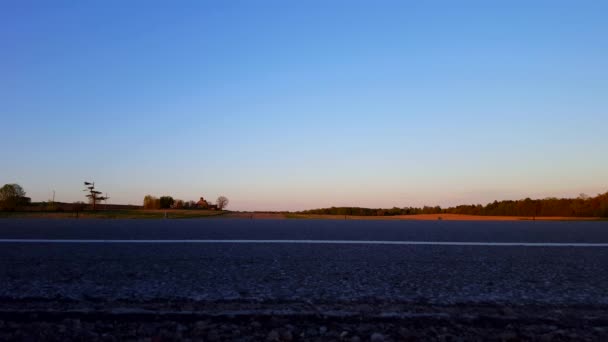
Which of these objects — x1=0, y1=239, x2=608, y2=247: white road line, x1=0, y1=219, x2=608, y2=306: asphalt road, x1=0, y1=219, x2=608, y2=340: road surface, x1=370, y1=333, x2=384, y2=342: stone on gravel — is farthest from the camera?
x1=0, y1=239, x2=608, y2=247: white road line

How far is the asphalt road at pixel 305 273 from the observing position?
2.28 m

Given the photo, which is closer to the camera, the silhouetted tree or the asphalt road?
the asphalt road

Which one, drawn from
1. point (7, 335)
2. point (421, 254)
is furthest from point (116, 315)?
point (421, 254)

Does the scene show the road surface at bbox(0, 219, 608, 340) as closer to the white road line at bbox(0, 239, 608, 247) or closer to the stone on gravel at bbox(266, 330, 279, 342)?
the white road line at bbox(0, 239, 608, 247)

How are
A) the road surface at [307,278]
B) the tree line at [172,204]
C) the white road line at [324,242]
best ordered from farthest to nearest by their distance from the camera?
the tree line at [172,204] → the white road line at [324,242] → the road surface at [307,278]

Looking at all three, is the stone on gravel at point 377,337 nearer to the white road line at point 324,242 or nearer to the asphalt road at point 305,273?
the asphalt road at point 305,273

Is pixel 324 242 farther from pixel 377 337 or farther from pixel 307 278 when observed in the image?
pixel 377 337

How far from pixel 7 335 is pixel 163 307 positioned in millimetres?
569

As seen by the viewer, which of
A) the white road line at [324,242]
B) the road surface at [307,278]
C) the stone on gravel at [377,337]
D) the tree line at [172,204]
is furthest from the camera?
the tree line at [172,204]

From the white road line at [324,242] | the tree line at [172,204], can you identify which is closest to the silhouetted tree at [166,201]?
the tree line at [172,204]

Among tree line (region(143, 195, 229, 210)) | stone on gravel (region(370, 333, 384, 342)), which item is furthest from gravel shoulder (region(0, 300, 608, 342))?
tree line (region(143, 195, 229, 210))

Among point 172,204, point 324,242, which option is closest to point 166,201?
point 172,204

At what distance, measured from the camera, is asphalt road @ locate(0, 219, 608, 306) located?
2.28 meters

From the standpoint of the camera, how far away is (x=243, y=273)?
2.90 metres
